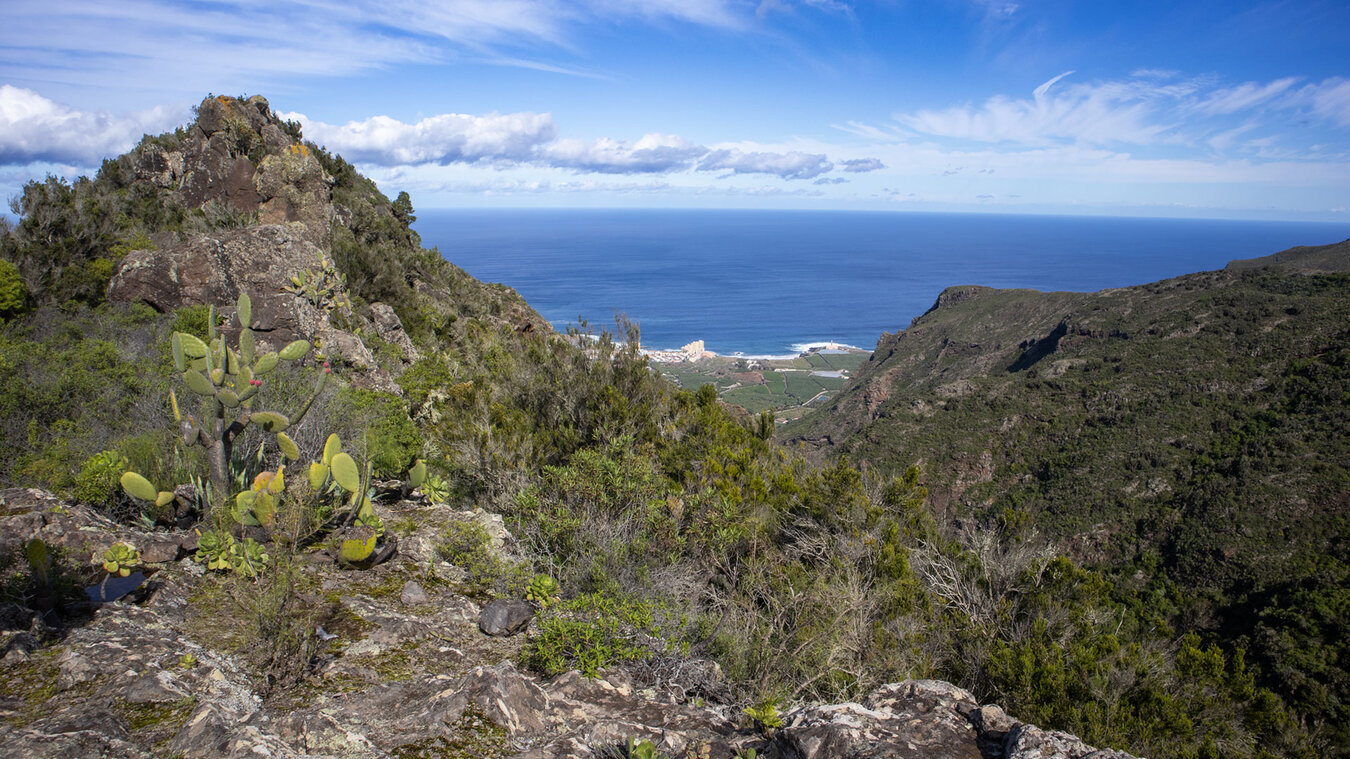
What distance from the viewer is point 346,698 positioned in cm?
325

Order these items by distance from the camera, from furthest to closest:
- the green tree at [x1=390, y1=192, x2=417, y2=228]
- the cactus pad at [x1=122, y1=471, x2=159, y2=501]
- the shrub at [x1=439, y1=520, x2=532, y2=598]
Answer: the green tree at [x1=390, y1=192, x2=417, y2=228] < the shrub at [x1=439, y1=520, x2=532, y2=598] < the cactus pad at [x1=122, y1=471, x2=159, y2=501]

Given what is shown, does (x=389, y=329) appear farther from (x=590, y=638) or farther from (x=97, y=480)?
(x=590, y=638)

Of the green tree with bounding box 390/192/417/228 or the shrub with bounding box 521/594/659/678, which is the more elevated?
the green tree with bounding box 390/192/417/228

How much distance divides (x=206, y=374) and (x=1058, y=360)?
3818cm

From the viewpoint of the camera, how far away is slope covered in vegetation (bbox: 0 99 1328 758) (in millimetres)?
4121

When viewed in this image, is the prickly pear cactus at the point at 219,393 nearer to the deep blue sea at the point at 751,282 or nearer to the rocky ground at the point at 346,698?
the rocky ground at the point at 346,698

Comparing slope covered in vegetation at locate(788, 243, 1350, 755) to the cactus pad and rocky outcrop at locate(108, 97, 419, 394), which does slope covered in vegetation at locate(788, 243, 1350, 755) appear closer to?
the cactus pad

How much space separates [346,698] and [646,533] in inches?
118

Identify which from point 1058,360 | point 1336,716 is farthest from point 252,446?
point 1058,360

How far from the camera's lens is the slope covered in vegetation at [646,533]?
412 centimetres

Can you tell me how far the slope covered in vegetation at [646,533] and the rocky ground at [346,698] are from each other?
19 cm

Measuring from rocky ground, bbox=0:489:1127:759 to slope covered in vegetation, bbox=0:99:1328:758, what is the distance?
19 centimetres

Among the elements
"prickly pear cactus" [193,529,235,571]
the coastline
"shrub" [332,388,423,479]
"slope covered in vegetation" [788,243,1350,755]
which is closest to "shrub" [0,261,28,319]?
"shrub" [332,388,423,479]

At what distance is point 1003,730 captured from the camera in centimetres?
317
